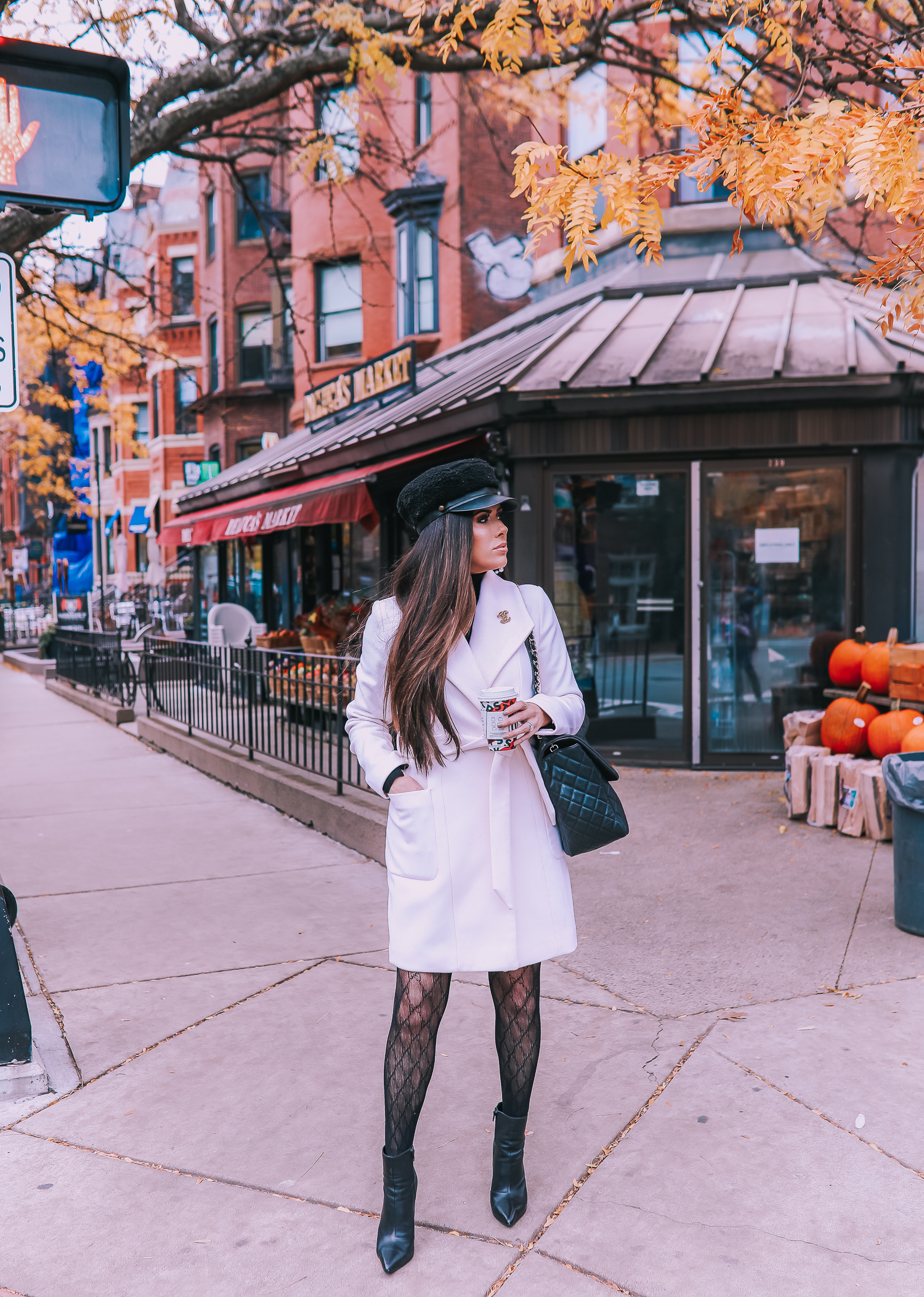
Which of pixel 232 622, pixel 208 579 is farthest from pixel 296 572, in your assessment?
pixel 208 579

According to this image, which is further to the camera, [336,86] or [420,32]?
[336,86]

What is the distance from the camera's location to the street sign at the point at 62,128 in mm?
3186

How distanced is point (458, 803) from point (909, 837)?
2969mm

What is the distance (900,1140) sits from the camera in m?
3.12

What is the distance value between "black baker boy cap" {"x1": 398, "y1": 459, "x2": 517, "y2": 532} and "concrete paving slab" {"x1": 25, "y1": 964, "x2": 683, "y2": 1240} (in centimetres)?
178

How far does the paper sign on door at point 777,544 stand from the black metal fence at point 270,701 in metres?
3.48

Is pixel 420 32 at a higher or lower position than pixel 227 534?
higher

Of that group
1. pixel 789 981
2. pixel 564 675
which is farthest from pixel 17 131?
pixel 789 981

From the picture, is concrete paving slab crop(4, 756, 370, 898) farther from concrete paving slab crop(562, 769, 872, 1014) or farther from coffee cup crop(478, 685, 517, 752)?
coffee cup crop(478, 685, 517, 752)

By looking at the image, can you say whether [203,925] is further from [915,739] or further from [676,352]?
[676,352]

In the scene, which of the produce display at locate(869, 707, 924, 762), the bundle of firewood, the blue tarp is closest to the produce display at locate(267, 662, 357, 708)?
the bundle of firewood

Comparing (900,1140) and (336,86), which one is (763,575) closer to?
(336,86)

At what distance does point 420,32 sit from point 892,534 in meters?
4.89

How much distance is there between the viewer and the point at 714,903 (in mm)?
5453
